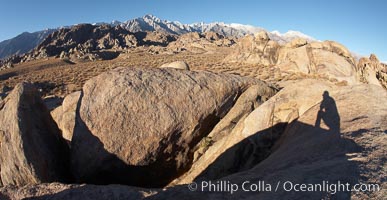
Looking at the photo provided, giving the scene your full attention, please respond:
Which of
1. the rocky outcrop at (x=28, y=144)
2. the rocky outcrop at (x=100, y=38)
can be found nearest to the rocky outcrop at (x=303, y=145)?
the rocky outcrop at (x=28, y=144)

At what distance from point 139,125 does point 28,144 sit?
2842 millimetres

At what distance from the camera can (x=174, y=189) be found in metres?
6.07

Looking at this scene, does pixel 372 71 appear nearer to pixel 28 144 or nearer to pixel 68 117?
pixel 68 117

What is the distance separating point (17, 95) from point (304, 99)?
27.2ft

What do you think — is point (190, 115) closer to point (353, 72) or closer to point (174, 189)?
point (174, 189)

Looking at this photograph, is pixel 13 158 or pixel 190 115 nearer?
pixel 13 158

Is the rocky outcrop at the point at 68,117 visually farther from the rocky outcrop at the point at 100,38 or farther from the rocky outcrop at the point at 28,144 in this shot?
the rocky outcrop at the point at 100,38

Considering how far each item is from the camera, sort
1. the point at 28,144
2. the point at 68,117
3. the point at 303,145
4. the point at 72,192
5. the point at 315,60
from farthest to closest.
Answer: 1. the point at 315,60
2. the point at 68,117
3. the point at 28,144
4. the point at 303,145
5. the point at 72,192

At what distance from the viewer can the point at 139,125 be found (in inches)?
355

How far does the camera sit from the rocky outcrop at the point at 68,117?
1018 centimetres

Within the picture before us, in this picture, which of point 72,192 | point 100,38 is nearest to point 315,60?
point 72,192

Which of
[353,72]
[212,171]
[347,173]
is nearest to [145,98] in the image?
[212,171]

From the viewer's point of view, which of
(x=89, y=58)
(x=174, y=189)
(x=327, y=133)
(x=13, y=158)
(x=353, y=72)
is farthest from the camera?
(x=89, y=58)

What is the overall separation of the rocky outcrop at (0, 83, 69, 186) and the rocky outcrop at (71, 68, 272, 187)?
642mm
